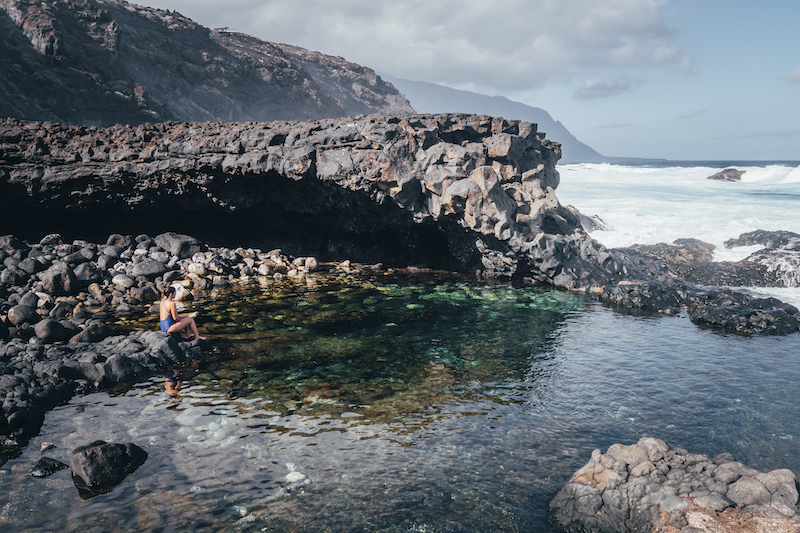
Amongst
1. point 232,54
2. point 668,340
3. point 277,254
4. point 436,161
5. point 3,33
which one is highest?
point 232,54

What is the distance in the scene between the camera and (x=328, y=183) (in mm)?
18578

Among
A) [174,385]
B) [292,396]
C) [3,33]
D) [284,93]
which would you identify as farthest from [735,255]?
[284,93]

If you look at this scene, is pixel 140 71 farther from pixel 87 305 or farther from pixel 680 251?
pixel 680 251

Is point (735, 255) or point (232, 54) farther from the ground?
point (232, 54)

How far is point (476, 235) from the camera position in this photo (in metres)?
19.1

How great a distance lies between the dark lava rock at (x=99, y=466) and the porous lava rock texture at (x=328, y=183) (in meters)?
13.0

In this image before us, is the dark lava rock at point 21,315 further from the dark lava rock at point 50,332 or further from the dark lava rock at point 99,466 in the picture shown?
the dark lava rock at point 99,466

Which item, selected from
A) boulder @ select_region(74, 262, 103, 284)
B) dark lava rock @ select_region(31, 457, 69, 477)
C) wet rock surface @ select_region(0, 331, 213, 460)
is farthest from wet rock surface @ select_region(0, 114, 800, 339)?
dark lava rock @ select_region(31, 457, 69, 477)

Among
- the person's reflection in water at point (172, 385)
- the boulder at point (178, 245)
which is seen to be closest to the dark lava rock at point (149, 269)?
the boulder at point (178, 245)

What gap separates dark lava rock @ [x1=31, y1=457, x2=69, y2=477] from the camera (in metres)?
6.41

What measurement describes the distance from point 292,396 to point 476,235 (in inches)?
470

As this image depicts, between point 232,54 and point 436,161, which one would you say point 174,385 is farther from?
point 232,54

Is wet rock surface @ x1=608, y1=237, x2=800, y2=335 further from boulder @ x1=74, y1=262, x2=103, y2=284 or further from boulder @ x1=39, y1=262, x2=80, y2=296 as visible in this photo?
boulder @ x1=39, y1=262, x2=80, y2=296

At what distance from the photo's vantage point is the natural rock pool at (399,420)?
5.86m
